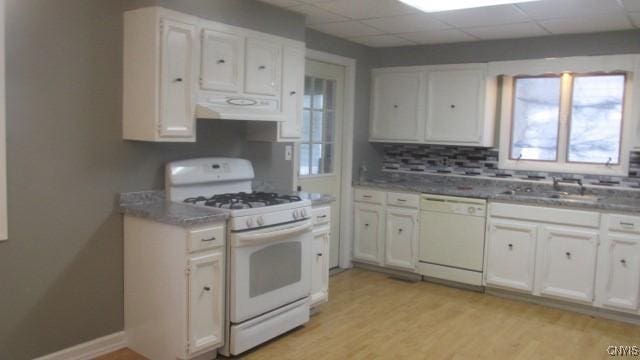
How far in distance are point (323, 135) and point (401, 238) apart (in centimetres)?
124

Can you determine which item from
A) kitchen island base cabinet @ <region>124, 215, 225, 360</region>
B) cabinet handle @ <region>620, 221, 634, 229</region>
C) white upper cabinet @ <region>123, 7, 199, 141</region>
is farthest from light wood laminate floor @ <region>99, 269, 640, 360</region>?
white upper cabinet @ <region>123, 7, 199, 141</region>

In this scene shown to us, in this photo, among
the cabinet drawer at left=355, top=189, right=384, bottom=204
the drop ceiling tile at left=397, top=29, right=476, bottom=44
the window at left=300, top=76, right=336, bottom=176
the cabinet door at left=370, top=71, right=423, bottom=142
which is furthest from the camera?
the cabinet door at left=370, top=71, right=423, bottom=142

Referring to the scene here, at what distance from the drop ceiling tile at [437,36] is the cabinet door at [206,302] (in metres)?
2.83

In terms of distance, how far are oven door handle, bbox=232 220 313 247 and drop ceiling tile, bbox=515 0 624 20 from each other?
6.95 feet

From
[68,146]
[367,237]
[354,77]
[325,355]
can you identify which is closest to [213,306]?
[325,355]

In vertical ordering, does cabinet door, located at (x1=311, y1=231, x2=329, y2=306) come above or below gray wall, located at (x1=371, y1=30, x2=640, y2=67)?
below

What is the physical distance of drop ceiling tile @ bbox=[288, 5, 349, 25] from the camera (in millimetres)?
3865

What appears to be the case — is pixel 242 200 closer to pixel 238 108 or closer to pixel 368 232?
pixel 238 108

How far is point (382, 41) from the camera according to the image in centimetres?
515

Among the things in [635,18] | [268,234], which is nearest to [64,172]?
[268,234]

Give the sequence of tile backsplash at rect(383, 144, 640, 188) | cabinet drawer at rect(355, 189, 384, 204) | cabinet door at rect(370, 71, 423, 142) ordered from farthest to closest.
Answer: cabinet door at rect(370, 71, 423, 142) → cabinet drawer at rect(355, 189, 384, 204) → tile backsplash at rect(383, 144, 640, 188)

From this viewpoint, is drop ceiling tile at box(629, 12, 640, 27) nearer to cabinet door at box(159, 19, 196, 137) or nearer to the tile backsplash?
the tile backsplash

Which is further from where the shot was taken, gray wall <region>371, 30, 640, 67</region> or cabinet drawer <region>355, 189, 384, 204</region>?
cabinet drawer <region>355, 189, 384, 204</region>

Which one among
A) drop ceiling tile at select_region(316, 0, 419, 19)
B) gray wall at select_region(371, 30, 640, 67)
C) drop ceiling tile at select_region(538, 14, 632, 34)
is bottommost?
gray wall at select_region(371, 30, 640, 67)
